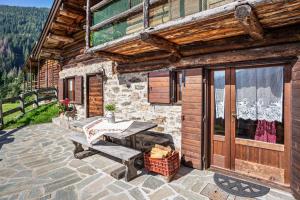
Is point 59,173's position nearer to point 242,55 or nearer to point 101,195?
point 101,195

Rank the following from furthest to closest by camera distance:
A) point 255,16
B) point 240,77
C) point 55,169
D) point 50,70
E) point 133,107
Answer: point 50,70 → point 133,107 → point 55,169 → point 240,77 → point 255,16

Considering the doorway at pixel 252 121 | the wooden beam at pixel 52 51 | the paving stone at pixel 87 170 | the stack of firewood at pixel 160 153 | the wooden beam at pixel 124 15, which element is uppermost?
the wooden beam at pixel 52 51

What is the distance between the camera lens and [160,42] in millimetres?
4215

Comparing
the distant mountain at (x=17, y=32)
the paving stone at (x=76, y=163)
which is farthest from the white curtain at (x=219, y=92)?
the distant mountain at (x=17, y=32)

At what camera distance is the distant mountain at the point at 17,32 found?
208 ft

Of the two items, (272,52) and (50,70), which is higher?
(50,70)

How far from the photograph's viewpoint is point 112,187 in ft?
12.1

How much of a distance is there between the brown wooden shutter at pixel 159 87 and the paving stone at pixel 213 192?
87.5 inches

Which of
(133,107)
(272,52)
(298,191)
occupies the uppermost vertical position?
(272,52)

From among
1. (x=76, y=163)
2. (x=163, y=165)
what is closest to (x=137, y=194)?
(x=163, y=165)

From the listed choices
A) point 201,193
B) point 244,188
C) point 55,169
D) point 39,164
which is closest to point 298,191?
point 244,188

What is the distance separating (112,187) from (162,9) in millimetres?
3659

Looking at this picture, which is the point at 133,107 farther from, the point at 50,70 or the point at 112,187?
the point at 50,70

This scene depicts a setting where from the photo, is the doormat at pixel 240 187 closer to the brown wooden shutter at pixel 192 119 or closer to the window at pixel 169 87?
the brown wooden shutter at pixel 192 119
